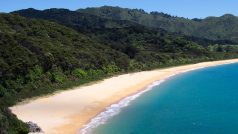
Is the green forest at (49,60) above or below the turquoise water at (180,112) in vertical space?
above

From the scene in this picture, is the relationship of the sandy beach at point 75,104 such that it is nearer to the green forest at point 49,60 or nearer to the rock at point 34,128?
the rock at point 34,128

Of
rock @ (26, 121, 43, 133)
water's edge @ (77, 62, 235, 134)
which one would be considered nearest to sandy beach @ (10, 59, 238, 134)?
water's edge @ (77, 62, 235, 134)

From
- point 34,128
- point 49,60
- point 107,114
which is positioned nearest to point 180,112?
point 107,114

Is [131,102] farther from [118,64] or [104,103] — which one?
[118,64]

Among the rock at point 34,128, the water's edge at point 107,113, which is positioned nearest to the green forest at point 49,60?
the rock at point 34,128

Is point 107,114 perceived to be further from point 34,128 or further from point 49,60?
point 49,60

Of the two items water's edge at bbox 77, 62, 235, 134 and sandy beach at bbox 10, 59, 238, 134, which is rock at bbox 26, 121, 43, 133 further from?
water's edge at bbox 77, 62, 235, 134
